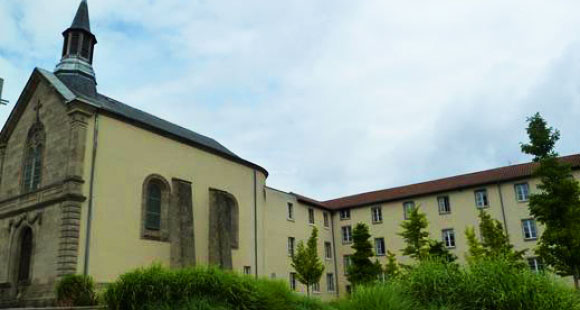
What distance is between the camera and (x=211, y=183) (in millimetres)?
31250

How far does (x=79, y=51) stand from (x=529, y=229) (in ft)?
112

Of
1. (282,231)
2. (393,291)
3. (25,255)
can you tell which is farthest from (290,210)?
(393,291)

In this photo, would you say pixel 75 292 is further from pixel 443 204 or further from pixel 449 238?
pixel 443 204

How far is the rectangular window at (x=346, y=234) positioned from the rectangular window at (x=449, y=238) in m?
9.15

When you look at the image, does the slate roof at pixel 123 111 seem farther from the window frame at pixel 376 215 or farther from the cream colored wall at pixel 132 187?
the window frame at pixel 376 215

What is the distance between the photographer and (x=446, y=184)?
40.8m

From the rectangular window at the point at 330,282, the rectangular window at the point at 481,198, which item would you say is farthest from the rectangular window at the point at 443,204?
the rectangular window at the point at 330,282

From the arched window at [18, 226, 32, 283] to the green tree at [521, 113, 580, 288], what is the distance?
2652 centimetres

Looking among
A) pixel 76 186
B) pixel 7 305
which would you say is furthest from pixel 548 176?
pixel 7 305

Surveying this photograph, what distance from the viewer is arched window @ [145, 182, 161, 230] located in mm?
26141

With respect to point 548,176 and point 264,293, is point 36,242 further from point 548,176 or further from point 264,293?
point 548,176

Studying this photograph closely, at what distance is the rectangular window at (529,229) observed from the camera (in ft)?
117

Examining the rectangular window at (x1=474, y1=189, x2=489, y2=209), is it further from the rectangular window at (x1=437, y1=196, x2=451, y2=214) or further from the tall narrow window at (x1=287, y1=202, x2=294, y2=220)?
the tall narrow window at (x1=287, y1=202, x2=294, y2=220)

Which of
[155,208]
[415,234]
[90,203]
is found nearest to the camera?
[90,203]
